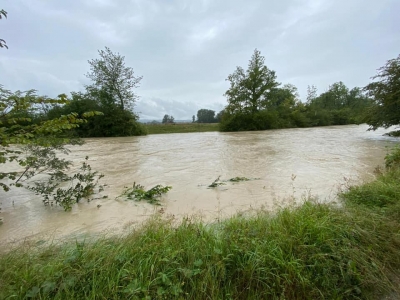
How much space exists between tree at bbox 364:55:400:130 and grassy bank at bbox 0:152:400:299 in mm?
15235

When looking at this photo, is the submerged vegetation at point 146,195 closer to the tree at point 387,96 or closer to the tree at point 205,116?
the tree at point 387,96

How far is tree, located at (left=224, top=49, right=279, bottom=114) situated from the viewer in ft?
98.0

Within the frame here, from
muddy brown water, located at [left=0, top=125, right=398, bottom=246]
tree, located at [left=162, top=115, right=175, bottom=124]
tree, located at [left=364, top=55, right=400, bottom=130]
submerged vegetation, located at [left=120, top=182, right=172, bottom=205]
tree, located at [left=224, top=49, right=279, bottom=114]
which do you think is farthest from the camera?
tree, located at [left=162, top=115, right=175, bottom=124]

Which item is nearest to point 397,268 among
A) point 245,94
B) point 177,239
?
point 177,239

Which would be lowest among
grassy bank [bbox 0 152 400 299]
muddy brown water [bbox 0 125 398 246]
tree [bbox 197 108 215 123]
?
muddy brown water [bbox 0 125 398 246]

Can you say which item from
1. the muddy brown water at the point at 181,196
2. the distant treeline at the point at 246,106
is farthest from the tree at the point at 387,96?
the muddy brown water at the point at 181,196

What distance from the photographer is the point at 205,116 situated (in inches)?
2692

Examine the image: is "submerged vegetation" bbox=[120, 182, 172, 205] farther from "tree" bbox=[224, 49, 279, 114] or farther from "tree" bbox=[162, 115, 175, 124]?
"tree" bbox=[162, 115, 175, 124]

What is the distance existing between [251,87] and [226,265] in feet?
101

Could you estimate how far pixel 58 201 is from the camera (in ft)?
12.9

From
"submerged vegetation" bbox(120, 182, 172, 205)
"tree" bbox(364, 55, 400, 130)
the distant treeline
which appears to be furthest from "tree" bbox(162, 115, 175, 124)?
"submerged vegetation" bbox(120, 182, 172, 205)

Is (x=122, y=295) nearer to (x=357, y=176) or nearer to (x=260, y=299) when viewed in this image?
(x=260, y=299)

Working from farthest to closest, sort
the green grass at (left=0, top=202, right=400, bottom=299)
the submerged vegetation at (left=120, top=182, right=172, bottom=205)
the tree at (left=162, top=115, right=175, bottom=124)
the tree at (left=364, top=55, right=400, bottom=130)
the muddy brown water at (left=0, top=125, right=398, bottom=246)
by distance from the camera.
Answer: the tree at (left=162, top=115, right=175, bottom=124) < the tree at (left=364, top=55, right=400, bottom=130) < the submerged vegetation at (left=120, top=182, right=172, bottom=205) < the muddy brown water at (left=0, top=125, right=398, bottom=246) < the green grass at (left=0, top=202, right=400, bottom=299)

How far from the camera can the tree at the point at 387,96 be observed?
1300 centimetres
